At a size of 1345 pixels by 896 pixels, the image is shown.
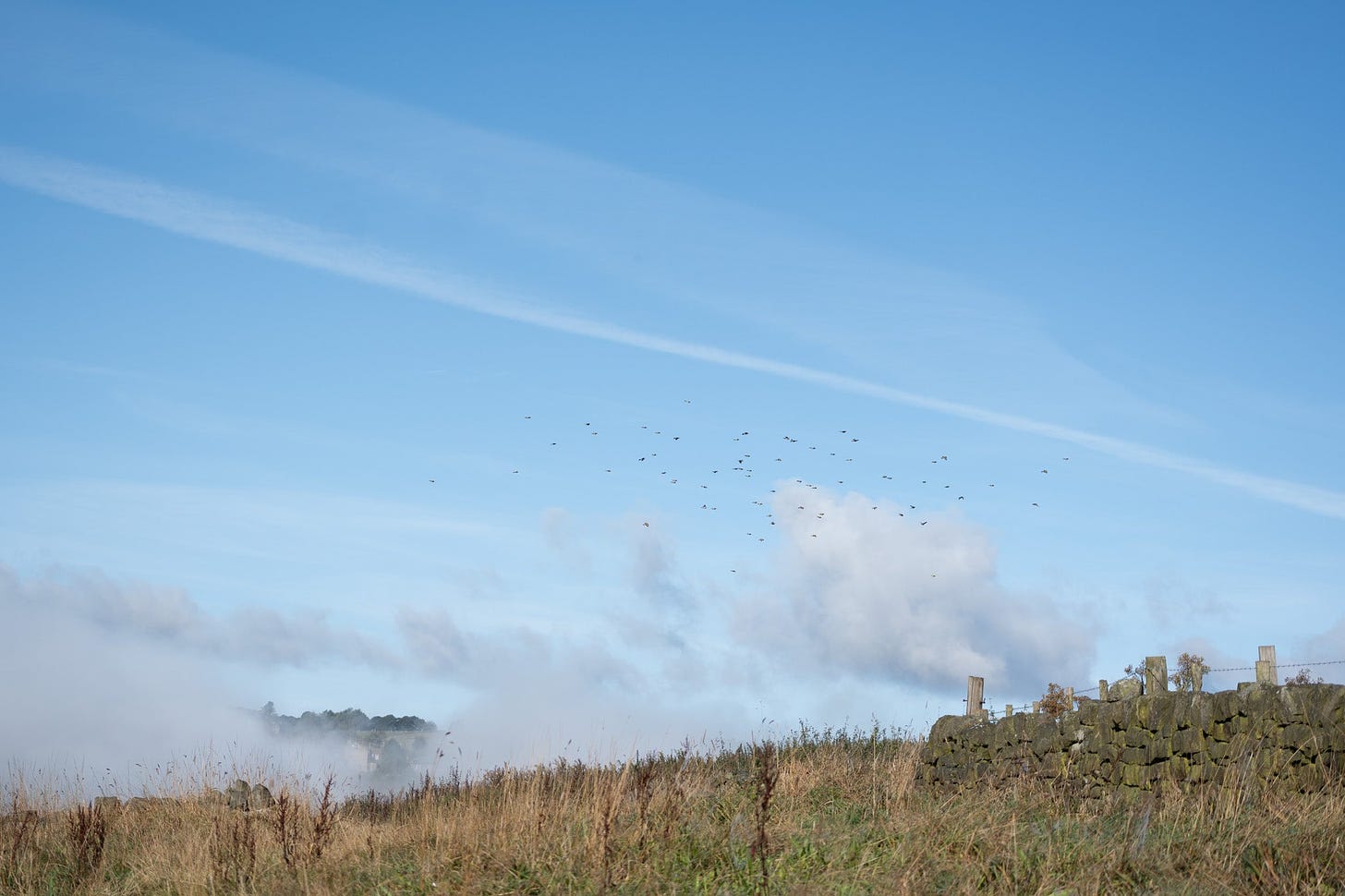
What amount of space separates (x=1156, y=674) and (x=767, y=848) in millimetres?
9426

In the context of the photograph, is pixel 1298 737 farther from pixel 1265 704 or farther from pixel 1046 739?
pixel 1046 739

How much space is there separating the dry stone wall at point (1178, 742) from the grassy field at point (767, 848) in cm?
74

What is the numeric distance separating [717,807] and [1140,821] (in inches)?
141

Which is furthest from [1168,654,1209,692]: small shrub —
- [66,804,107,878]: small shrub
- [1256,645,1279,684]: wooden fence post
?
[66,804,107,878]: small shrub

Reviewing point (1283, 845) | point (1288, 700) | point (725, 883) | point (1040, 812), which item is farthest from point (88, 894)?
point (1288, 700)

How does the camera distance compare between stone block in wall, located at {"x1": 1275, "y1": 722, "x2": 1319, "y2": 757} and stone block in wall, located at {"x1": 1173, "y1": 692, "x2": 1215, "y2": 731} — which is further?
stone block in wall, located at {"x1": 1173, "y1": 692, "x2": 1215, "y2": 731}

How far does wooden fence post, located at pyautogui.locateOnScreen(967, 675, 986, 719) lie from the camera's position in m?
17.3

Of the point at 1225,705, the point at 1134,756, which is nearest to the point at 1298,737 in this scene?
the point at 1225,705

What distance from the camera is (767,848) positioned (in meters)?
6.96

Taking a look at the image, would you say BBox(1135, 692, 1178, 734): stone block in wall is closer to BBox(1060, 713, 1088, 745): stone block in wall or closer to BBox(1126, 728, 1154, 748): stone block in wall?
BBox(1126, 728, 1154, 748): stone block in wall

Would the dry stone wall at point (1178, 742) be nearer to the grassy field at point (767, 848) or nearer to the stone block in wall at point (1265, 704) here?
the stone block in wall at point (1265, 704)

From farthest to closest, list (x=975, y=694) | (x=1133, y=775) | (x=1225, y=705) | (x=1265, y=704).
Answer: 1. (x=975, y=694)
2. (x=1133, y=775)
3. (x=1225, y=705)
4. (x=1265, y=704)

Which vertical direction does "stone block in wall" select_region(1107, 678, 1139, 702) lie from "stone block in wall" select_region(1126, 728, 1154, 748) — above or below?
above

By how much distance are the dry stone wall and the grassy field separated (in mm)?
738
